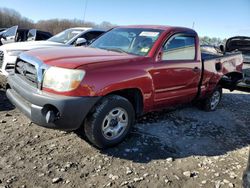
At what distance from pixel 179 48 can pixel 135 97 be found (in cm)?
136

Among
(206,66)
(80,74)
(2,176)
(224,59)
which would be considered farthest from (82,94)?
(224,59)

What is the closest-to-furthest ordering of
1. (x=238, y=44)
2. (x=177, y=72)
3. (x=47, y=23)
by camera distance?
(x=177, y=72) → (x=238, y=44) → (x=47, y=23)

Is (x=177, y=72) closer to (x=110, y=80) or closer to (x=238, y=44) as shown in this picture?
(x=110, y=80)

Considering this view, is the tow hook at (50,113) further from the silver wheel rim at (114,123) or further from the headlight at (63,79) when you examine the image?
the silver wheel rim at (114,123)

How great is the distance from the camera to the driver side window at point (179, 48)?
4.84 m

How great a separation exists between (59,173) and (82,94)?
96 centimetres

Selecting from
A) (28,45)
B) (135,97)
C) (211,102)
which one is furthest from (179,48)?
(28,45)

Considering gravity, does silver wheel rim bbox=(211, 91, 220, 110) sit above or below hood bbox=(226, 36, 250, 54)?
below

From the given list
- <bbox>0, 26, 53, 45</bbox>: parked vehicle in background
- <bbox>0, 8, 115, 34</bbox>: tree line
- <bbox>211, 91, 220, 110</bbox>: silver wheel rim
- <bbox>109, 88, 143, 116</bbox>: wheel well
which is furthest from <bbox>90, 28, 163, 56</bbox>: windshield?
<bbox>0, 8, 115, 34</bbox>: tree line

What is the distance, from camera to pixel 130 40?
500 centimetres

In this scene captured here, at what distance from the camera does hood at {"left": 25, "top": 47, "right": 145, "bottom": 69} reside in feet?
12.4

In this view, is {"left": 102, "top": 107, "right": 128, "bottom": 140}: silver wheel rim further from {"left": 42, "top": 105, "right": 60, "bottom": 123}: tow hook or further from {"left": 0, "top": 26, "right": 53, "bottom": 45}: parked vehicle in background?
{"left": 0, "top": 26, "right": 53, "bottom": 45}: parked vehicle in background

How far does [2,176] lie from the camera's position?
335cm

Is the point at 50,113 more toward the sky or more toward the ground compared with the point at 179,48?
more toward the ground
